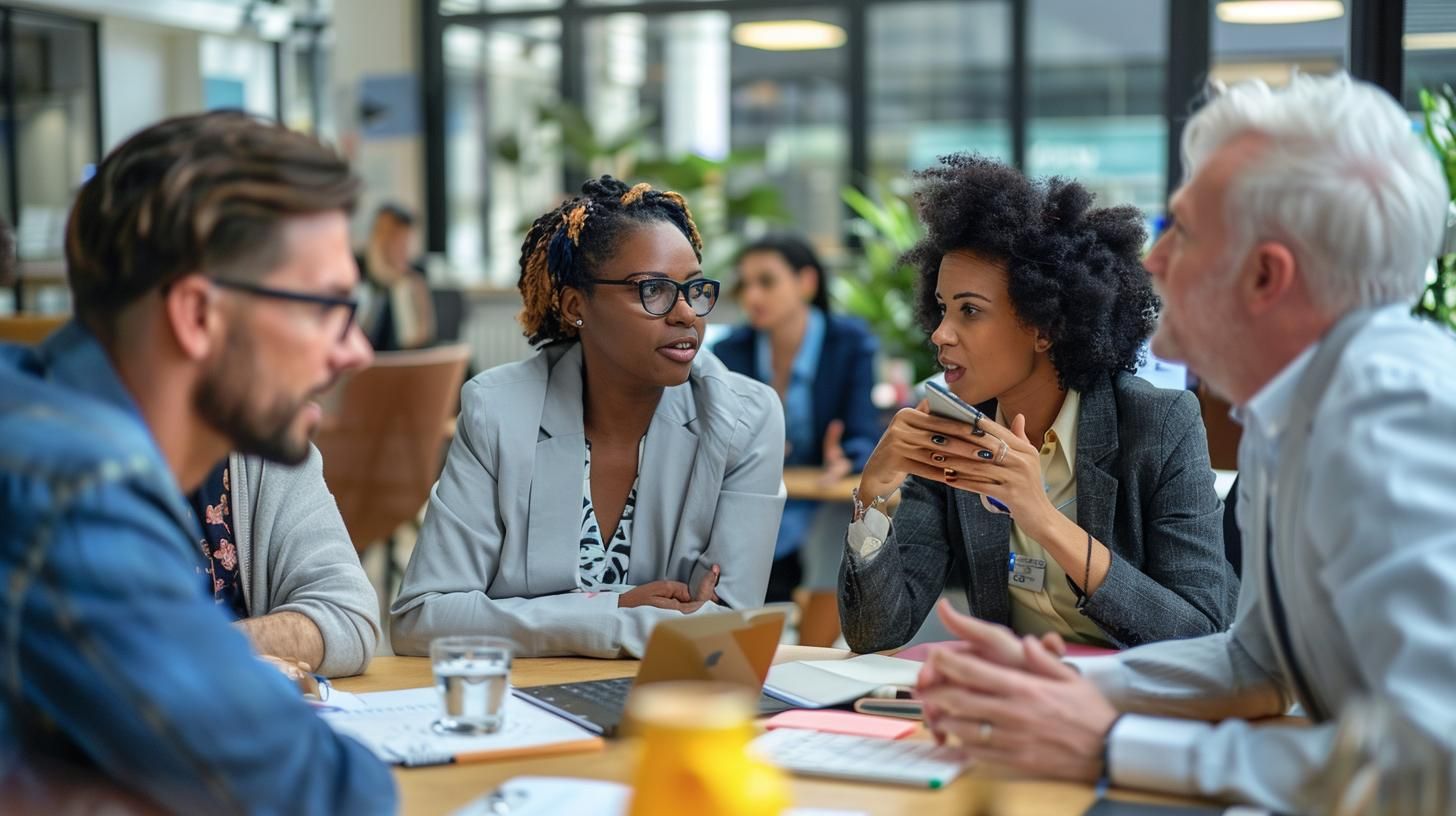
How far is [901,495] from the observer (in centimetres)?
241

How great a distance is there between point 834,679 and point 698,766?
76cm

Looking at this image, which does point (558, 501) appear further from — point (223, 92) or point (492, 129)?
point (223, 92)

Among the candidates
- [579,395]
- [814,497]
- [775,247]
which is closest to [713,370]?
[579,395]

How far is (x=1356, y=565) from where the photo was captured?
4.11 ft

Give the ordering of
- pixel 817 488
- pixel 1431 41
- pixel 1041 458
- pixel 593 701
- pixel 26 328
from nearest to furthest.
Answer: pixel 593 701 → pixel 1041 458 → pixel 1431 41 → pixel 817 488 → pixel 26 328

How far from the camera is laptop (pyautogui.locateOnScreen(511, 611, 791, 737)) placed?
1.46 meters

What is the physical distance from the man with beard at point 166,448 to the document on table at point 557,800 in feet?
0.33

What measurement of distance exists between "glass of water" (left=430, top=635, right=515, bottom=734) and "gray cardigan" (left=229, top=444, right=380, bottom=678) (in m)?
0.40

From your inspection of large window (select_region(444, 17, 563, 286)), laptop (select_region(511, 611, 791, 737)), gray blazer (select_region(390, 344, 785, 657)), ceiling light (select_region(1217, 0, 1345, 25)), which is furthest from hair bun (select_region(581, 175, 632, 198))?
large window (select_region(444, 17, 563, 286))

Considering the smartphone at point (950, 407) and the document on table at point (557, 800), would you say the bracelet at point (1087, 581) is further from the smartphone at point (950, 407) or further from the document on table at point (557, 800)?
the document on table at point (557, 800)

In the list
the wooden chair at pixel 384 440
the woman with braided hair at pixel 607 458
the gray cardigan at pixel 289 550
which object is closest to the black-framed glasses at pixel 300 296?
the gray cardigan at pixel 289 550

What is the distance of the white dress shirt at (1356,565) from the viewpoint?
119cm

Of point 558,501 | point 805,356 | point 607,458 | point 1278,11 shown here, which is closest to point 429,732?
point 558,501

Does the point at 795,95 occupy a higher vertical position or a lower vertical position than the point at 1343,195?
higher
